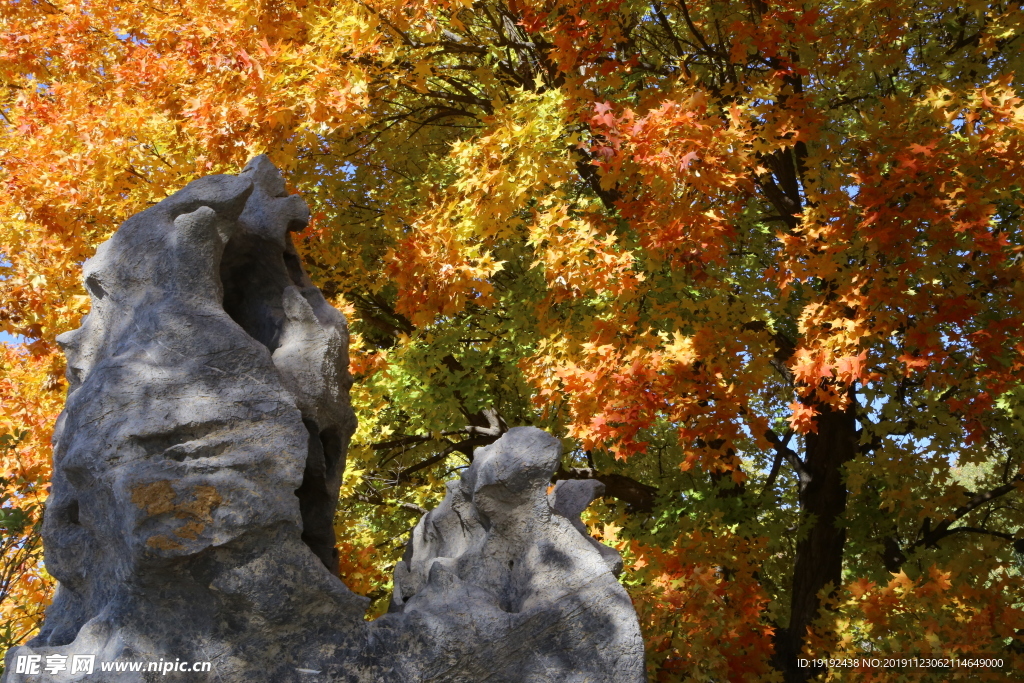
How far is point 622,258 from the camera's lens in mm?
7707

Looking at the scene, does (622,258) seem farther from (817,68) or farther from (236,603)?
(236,603)

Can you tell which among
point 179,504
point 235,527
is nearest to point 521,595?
point 235,527

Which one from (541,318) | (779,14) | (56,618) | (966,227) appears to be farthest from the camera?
(541,318)

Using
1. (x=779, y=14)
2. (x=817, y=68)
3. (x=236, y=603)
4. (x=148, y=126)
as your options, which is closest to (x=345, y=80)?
(x=148, y=126)

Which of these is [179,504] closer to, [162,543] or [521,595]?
[162,543]

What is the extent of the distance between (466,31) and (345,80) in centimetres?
250

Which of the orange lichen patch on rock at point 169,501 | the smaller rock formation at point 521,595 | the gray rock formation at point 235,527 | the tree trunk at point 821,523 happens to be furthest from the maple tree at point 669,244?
the smaller rock formation at point 521,595

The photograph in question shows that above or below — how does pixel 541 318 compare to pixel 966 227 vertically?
below

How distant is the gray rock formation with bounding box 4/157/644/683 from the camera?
352 centimetres

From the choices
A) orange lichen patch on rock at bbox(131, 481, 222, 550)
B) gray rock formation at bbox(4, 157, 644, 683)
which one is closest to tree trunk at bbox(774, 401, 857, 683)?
gray rock formation at bbox(4, 157, 644, 683)

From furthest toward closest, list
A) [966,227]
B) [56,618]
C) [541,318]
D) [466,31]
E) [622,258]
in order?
[466,31] → [541,318] → [622,258] → [966,227] → [56,618]

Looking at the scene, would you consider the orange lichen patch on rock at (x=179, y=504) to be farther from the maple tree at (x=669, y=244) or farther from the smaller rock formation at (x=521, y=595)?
the maple tree at (x=669, y=244)

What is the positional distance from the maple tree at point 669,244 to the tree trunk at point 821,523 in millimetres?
33

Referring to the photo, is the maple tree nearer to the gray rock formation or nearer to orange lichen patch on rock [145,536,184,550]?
the gray rock formation
